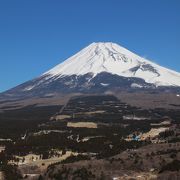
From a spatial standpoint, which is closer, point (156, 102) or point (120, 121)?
point (120, 121)

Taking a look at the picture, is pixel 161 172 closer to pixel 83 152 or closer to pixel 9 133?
pixel 83 152

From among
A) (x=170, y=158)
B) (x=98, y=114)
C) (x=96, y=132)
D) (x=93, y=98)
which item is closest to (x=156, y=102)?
(x=93, y=98)

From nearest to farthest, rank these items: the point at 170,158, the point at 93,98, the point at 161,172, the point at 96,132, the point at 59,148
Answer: the point at 161,172 < the point at 170,158 < the point at 59,148 < the point at 96,132 < the point at 93,98

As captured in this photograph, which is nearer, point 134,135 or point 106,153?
point 106,153

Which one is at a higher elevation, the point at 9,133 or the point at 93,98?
the point at 93,98

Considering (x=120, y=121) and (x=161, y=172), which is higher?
(x=120, y=121)

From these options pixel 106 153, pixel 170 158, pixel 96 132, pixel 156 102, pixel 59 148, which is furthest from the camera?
pixel 156 102

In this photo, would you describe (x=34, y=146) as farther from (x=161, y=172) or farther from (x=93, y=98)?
(x=93, y=98)

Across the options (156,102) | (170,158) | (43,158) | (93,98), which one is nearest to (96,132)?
(43,158)

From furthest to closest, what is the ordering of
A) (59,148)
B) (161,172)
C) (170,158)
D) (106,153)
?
(59,148) < (106,153) < (170,158) < (161,172)
